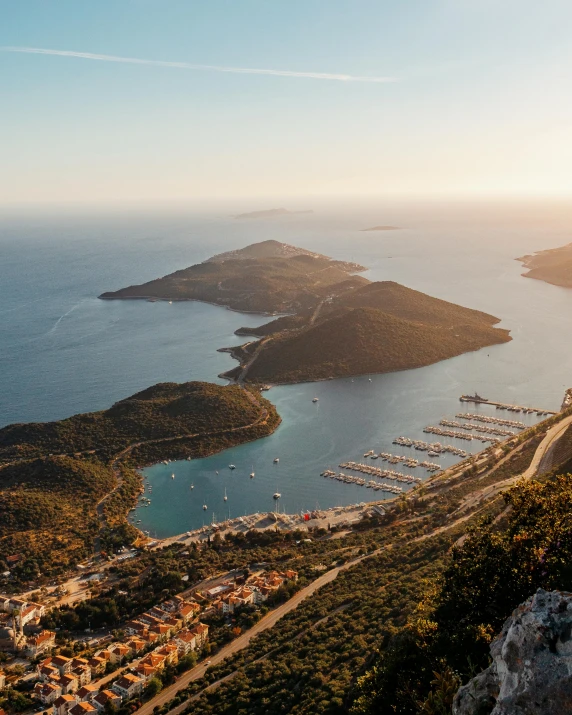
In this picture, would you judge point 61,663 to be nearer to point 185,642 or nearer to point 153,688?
point 153,688

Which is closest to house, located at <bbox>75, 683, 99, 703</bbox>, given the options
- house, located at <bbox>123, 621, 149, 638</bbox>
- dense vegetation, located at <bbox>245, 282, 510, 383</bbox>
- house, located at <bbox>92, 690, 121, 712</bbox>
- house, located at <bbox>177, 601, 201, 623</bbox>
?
house, located at <bbox>92, 690, 121, 712</bbox>

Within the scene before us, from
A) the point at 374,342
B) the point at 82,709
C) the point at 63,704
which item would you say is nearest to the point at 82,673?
the point at 63,704

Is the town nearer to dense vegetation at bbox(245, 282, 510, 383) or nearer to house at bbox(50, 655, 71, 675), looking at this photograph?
house at bbox(50, 655, 71, 675)

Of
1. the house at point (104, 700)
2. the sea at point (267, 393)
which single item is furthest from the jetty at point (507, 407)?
the house at point (104, 700)

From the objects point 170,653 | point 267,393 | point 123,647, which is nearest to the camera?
point 170,653

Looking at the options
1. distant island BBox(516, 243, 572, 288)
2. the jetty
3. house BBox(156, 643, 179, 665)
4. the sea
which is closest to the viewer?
house BBox(156, 643, 179, 665)
